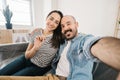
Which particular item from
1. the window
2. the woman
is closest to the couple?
the woman

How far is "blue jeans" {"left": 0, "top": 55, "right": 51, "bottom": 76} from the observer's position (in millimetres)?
1108

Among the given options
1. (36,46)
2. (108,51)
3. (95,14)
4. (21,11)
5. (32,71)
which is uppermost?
(21,11)

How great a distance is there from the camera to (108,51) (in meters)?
0.43

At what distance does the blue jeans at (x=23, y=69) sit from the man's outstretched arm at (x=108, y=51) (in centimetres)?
77

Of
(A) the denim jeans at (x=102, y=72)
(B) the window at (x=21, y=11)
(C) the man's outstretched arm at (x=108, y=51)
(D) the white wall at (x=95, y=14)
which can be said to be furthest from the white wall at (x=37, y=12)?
(C) the man's outstretched arm at (x=108, y=51)

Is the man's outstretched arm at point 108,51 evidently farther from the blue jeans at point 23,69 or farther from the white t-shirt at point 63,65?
the blue jeans at point 23,69

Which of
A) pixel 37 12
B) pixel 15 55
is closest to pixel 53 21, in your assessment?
pixel 15 55

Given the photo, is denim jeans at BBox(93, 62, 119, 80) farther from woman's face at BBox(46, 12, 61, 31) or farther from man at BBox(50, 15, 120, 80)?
woman's face at BBox(46, 12, 61, 31)

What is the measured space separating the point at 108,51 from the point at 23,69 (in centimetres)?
92

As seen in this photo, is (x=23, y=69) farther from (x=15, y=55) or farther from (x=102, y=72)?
(x=102, y=72)

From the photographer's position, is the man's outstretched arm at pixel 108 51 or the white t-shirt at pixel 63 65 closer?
the man's outstretched arm at pixel 108 51

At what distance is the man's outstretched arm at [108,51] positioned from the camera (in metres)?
0.41

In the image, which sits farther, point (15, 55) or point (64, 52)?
point (15, 55)

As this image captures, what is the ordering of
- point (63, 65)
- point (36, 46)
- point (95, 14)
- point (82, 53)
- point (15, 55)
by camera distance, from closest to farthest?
point (82, 53)
point (63, 65)
point (36, 46)
point (15, 55)
point (95, 14)
